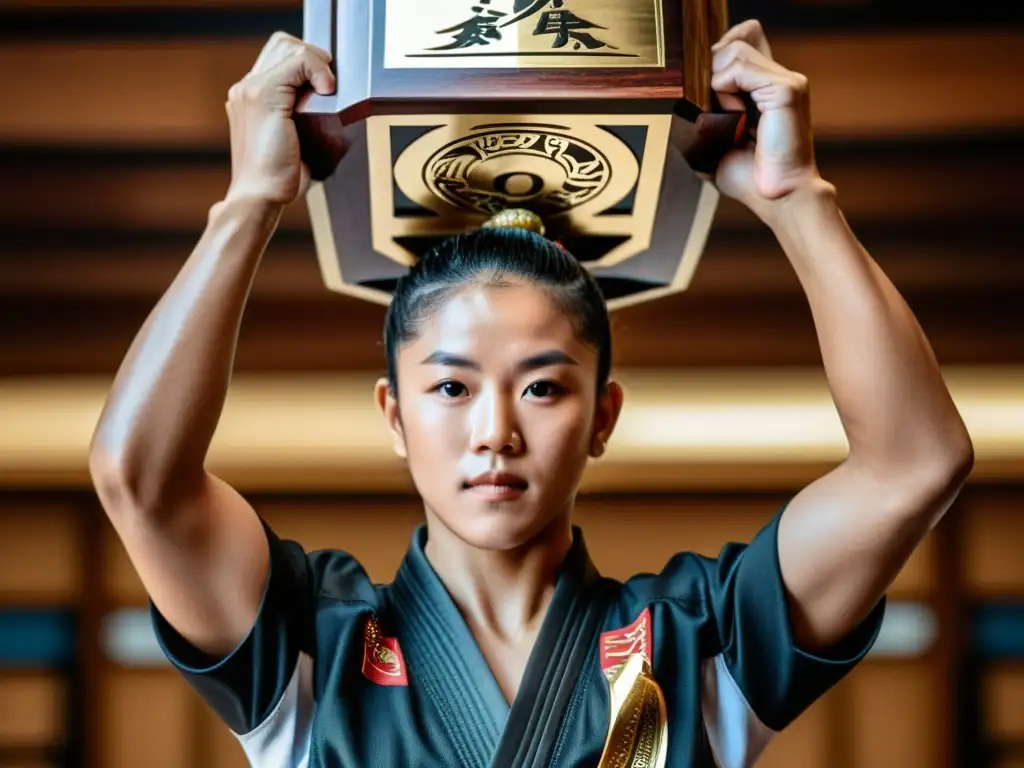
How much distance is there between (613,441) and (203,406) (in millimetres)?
2448

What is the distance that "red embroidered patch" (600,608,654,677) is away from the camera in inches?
59.0

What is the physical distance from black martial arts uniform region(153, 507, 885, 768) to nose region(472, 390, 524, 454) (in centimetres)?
26

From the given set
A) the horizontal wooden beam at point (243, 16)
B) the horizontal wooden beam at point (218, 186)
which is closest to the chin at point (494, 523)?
the horizontal wooden beam at point (243, 16)

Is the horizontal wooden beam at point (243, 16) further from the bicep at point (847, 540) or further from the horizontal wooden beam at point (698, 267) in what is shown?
the bicep at point (847, 540)

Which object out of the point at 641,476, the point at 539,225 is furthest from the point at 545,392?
the point at 641,476

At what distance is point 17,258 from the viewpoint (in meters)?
3.63

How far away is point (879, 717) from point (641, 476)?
1095mm

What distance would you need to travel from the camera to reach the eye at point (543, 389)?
148 centimetres

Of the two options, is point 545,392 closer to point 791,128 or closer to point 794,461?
point 791,128

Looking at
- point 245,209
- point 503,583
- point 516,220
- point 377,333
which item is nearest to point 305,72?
point 245,209

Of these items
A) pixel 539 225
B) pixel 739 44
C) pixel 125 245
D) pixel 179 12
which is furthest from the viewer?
pixel 125 245

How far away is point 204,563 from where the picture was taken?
4.67 ft

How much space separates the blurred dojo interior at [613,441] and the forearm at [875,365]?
197cm

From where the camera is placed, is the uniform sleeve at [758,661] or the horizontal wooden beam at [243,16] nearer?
the uniform sleeve at [758,661]
